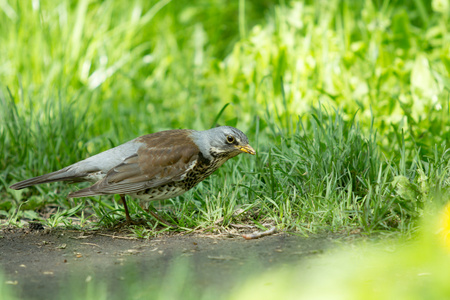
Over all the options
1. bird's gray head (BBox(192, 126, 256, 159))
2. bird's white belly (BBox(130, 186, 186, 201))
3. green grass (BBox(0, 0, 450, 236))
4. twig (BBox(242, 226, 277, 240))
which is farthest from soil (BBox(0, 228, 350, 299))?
bird's gray head (BBox(192, 126, 256, 159))

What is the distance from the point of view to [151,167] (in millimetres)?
4406

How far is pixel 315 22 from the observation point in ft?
25.2

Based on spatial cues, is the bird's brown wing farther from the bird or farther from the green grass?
the green grass

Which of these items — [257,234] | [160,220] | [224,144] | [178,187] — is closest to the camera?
[257,234]

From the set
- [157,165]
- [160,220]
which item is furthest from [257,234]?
[157,165]

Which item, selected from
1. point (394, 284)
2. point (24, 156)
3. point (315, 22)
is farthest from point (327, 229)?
point (315, 22)

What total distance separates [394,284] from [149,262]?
145 centimetres

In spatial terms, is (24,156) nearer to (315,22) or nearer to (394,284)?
(394,284)

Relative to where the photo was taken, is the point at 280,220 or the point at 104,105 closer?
the point at 280,220

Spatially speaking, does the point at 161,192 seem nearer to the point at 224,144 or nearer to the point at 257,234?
the point at 224,144

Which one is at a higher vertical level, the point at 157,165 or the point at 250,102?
the point at 250,102

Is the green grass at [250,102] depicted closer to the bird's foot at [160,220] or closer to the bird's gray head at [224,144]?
the bird's foot at [160,220]

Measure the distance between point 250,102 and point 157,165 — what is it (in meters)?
2.31

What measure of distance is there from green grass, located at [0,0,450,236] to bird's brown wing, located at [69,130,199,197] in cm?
29
